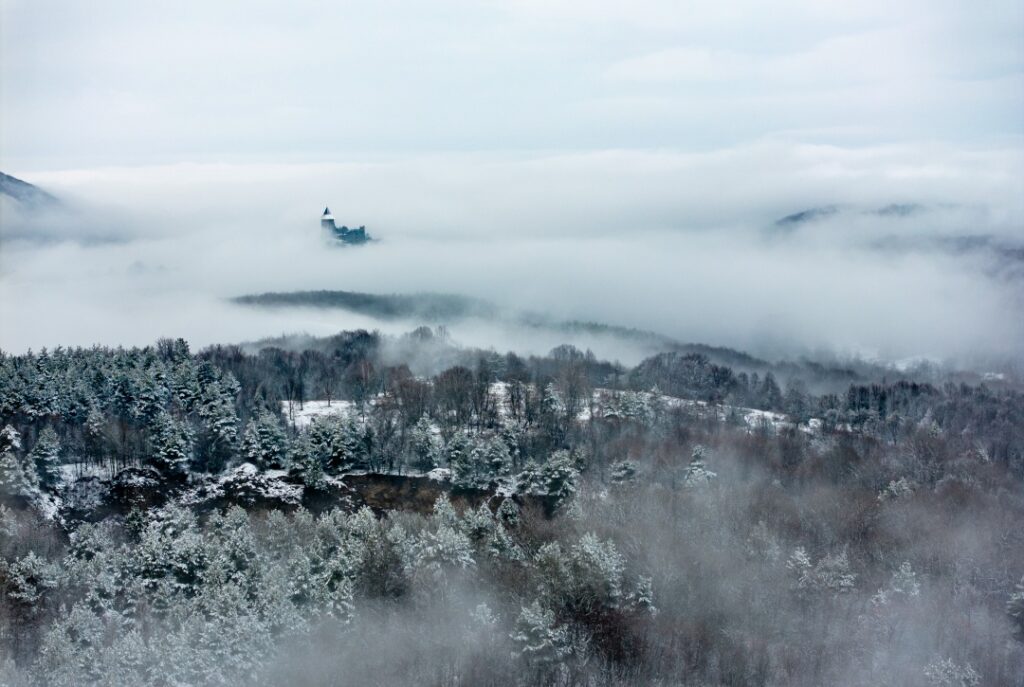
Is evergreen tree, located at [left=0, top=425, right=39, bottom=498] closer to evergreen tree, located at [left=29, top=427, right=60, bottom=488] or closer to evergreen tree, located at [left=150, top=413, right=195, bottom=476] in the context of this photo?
evergreen tree, located at [left=29, top=427, right=60, bottom=488]

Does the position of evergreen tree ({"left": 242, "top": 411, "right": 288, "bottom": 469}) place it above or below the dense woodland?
above

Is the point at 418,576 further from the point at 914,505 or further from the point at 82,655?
the point at 914,505

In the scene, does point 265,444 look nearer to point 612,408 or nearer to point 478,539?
point 478,539

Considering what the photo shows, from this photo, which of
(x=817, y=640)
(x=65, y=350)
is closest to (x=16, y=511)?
(x=65, y=350)

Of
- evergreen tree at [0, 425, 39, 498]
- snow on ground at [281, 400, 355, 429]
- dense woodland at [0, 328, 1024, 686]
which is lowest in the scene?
dense woodland at [0, 328, 1024, 686]

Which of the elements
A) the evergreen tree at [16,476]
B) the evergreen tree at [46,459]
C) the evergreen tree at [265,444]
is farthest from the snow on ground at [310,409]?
the evergreen tree at [16,476]

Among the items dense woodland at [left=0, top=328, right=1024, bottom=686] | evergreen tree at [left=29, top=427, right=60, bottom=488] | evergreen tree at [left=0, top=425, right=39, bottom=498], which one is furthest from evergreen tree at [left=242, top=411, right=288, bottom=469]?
evergreen tree at [left=0, top=425, right=39, bottom=498]

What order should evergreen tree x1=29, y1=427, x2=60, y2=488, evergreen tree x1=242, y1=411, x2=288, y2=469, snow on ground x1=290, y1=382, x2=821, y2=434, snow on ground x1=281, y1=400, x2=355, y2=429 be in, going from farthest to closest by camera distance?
snow on ground x1=290, y1=382, x2=821, y2=434
snow on ground x1=281, y1=400, x2=355, y2=429
evergreen tree x1=242, y1=411, x2=288, y2=469
evergreen tree x1=29, y1=427, x2=60, y2=488

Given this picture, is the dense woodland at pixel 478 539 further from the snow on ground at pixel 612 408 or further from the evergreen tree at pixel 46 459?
the snow on ground at pixel 612 408

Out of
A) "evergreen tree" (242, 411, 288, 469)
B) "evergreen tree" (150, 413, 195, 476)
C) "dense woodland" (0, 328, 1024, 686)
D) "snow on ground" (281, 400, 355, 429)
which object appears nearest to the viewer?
"dense woodland" (0, 328, 1024, 686)

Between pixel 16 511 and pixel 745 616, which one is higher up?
pixel 16 511
